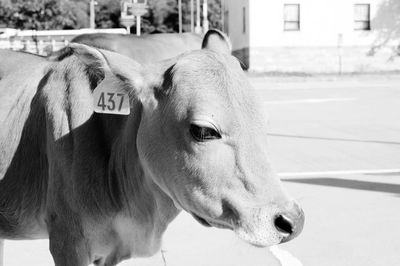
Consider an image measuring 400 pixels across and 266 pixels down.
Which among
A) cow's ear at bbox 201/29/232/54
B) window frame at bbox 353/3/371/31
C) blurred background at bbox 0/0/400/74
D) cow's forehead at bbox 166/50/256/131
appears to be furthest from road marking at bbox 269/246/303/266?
window frame at bbox 353/3/371/31

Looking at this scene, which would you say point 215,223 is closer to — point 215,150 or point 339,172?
point 215,150

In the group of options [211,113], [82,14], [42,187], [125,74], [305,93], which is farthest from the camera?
[82,14]

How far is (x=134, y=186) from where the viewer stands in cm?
334

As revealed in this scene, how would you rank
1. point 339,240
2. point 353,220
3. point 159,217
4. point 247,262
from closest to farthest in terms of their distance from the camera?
point 159,217
point 247,262
point 339,240
point 353,220

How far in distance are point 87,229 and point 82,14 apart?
82.0 m

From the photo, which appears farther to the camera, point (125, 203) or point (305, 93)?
point (305, 93)

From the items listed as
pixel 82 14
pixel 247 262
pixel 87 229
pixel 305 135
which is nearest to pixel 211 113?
pixel 87 229

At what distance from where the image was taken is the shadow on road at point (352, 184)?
27.8 feet

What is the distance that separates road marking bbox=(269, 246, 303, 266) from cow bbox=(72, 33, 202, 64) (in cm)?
205

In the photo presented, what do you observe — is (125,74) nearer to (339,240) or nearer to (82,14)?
(339,240)

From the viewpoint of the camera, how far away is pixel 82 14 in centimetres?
8300

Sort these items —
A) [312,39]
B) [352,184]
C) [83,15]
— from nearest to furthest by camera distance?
[352,184]
[312,39]
[83,15]

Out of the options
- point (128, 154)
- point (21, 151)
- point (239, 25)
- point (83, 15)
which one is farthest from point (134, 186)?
point (83, 15)

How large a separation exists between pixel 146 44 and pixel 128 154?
157 cm
